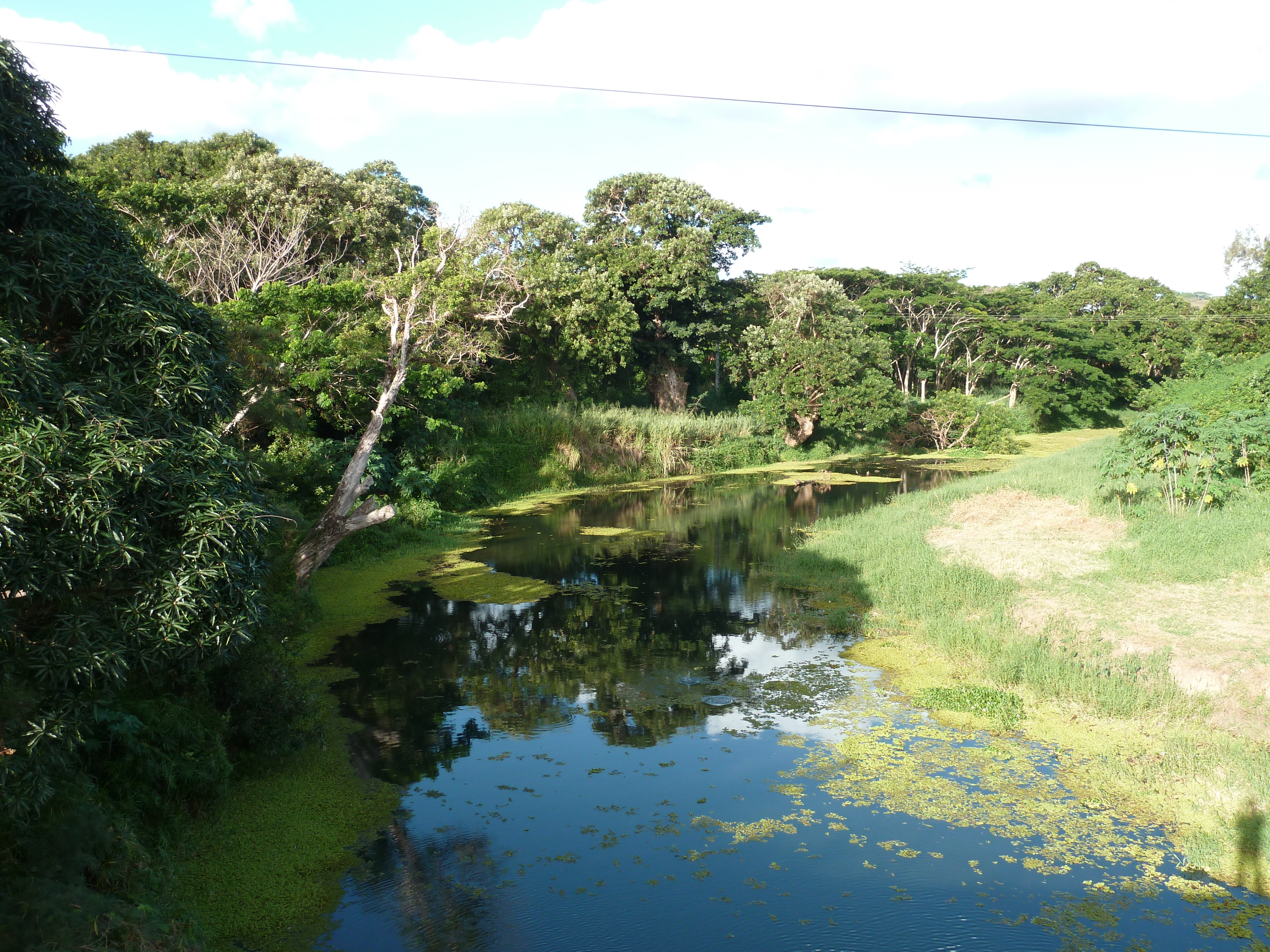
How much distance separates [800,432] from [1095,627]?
23.7 metres

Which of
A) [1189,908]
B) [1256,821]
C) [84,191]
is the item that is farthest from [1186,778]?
[84,191]

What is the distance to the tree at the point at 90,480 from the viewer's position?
3541 millimetres

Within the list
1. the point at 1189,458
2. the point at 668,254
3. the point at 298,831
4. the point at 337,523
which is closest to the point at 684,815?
the point at 298,831

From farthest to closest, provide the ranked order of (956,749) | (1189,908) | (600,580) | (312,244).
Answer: (312,244)
(600,580)
(956,749)
(1189,908)

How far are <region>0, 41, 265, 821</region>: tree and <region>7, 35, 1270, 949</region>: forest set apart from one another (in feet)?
0.06

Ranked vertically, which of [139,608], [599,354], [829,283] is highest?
[829,283]

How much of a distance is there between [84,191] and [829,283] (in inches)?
1163

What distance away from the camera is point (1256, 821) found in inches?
219

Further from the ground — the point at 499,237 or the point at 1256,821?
the point at 499,237

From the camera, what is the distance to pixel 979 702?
7.91 m

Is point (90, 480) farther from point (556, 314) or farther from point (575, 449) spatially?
point (556, 314)

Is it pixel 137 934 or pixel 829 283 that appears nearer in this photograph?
pixel 137 934

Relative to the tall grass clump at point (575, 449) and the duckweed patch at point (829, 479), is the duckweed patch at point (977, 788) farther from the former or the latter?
the duckweed patch at point (829, 479)

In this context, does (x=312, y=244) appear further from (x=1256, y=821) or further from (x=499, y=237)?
(x=1256, y=821)
